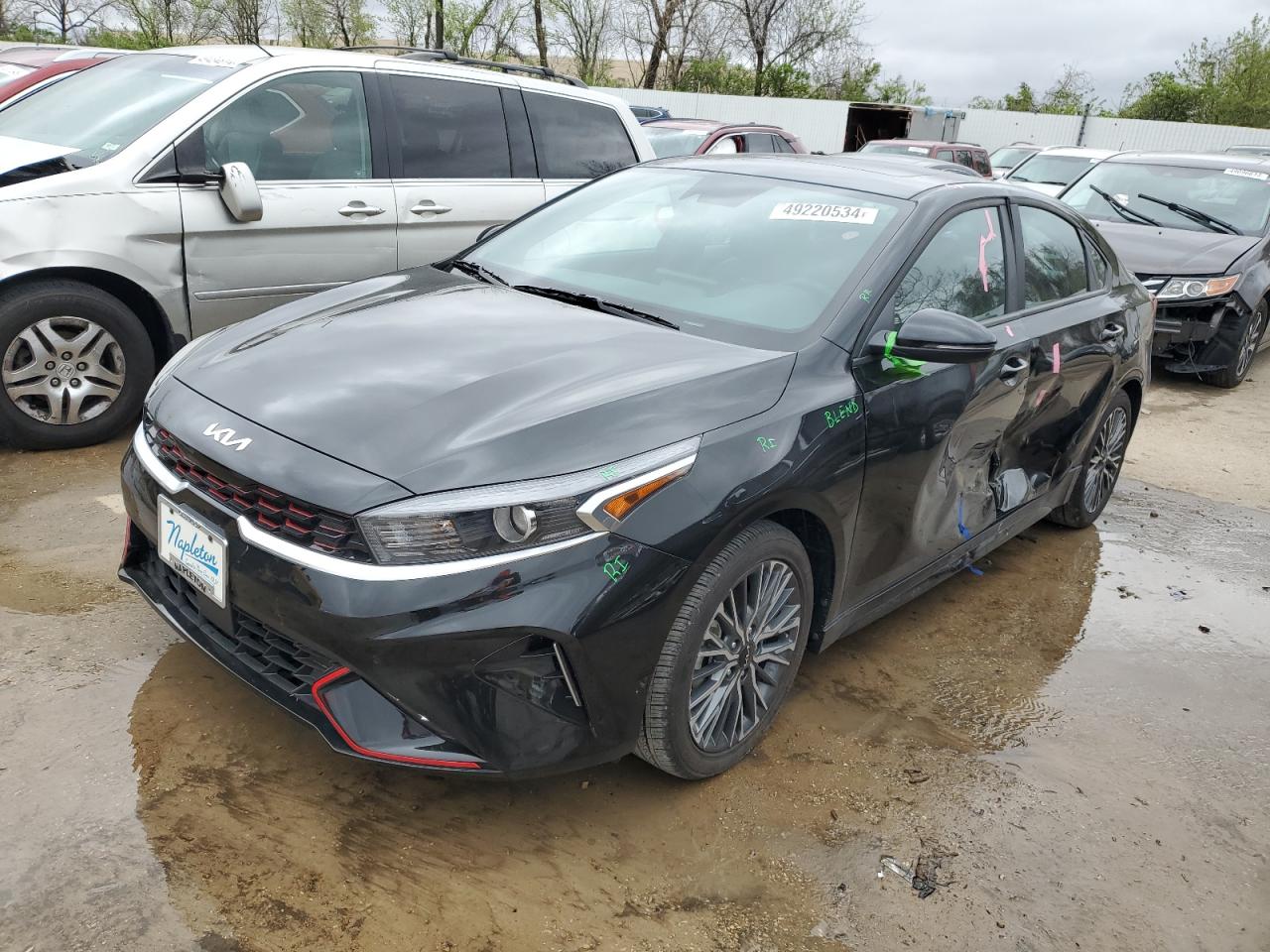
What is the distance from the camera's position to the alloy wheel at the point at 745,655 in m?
2.61

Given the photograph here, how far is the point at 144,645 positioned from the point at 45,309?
1990 millimetres

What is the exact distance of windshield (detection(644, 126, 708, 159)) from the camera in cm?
1082

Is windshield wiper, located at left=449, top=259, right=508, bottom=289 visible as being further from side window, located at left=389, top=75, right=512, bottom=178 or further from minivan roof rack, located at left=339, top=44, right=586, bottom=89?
minivan roof rack, located at left=339, top=44, right=586, bottom=89

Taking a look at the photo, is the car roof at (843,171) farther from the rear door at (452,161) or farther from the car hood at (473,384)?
the rear door at (452,161)

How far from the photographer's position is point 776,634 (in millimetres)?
2844

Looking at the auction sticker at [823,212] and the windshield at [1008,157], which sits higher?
the windshield at [1008,157]

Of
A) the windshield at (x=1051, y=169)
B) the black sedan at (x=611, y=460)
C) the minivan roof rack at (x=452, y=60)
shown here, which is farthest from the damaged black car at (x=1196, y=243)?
the black sedan at (x=611, y=460)

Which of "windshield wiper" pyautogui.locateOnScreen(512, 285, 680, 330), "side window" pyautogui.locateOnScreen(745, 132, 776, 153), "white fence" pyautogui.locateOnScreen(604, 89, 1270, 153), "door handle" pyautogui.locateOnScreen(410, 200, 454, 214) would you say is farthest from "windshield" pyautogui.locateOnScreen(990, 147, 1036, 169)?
"windshield wiper" pyautogui.locateOnScreen(512, 285, 680, 330)

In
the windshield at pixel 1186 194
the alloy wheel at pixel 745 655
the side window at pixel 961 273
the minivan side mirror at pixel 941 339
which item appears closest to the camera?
the alloy wheel at pixel 745 655

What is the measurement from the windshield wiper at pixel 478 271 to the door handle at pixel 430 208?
5.67ft

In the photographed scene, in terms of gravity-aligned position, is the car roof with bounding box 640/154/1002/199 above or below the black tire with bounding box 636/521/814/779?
above

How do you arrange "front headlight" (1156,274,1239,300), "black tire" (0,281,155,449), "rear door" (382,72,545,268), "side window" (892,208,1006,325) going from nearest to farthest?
"side window" (892,208,1006,325) < "black tire" (0,281,155,449) < "rear door" (382,72,545,268) < "front headlight" (1156,274,1239,300)

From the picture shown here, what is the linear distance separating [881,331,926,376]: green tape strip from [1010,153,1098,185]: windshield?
37.4ft

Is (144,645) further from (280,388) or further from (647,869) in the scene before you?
(647,869)
